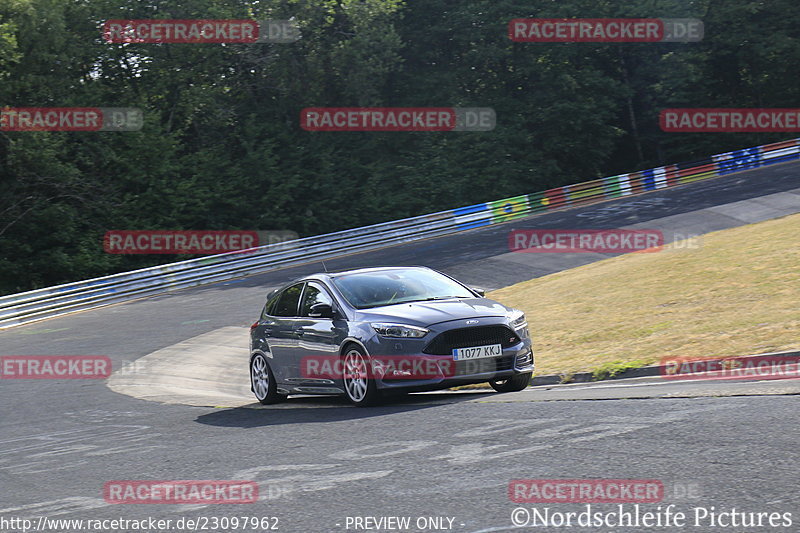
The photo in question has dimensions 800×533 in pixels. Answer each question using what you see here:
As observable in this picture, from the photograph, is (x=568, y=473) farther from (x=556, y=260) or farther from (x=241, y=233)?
(x=241, y=233)

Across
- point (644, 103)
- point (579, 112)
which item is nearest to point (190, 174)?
point (579, 112)

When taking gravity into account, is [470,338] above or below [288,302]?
below

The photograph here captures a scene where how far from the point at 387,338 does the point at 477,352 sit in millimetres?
983

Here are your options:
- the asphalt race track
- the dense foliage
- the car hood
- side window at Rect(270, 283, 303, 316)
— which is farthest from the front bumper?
the dense foliage

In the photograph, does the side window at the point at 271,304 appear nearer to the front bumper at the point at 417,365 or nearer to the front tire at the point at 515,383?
the front bumper at the point at 417,365

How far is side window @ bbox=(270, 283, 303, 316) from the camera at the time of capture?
12.5 metres

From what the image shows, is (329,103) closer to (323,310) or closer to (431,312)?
(323,310)

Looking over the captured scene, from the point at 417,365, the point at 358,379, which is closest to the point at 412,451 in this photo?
the point at 417,365

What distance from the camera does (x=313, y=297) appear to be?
1209 centimetres

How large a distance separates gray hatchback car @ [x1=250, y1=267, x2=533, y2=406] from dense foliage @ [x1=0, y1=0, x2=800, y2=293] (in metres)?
30.6

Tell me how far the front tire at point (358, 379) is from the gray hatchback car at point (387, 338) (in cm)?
1

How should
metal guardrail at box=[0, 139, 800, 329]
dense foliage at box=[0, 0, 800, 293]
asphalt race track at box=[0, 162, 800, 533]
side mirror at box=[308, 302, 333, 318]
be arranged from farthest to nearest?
1. dense foliage at box=[0, 0, 800, 293]
2. metal guardrail at box=[0, 139, 800, 329]
3. side mirror at box=[308, 302, 333, 318]
4. asphalt race track at box=[0, 162, 800, 533]

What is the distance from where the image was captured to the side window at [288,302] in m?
12.5

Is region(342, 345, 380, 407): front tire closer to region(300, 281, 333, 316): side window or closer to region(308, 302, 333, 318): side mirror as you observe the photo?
region(308, 302, 333, 318): side mirror
